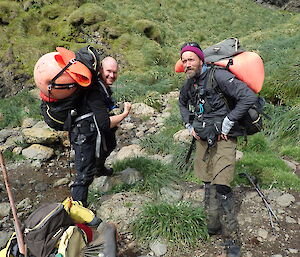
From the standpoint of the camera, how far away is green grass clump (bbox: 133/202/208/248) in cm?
393

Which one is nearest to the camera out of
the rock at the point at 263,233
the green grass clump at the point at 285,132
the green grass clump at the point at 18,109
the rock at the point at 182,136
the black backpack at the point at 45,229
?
the black backpack at the point at 45,229

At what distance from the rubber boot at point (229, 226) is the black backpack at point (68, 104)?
2.12 metres

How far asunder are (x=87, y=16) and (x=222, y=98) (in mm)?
11301

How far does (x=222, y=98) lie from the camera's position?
11.3 ft

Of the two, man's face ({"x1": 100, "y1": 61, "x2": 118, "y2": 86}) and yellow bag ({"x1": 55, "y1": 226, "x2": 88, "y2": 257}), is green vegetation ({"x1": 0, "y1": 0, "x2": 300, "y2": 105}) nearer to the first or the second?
man's face ({"x1": 100, "y1": 61, "x2": 118, "y2": 86})

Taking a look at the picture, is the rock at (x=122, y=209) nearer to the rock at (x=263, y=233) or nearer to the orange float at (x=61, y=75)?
the rock at (x=263, y=233)

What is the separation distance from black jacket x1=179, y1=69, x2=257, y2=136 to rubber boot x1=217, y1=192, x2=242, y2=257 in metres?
0.84

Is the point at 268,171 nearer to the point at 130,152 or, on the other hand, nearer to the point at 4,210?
the point at 130,152

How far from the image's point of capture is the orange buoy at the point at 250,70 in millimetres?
3328

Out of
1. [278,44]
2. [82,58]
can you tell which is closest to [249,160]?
[82,58]

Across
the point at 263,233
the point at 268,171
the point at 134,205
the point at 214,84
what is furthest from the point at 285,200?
the point at 214,84

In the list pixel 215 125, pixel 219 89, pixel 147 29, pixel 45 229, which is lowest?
pixel 147 29

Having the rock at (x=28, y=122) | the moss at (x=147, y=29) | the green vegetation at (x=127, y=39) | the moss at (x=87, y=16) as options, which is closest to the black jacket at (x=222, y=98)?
the green vegetation at (x=127, y=39)

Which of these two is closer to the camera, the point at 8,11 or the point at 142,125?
the point at 142,125
